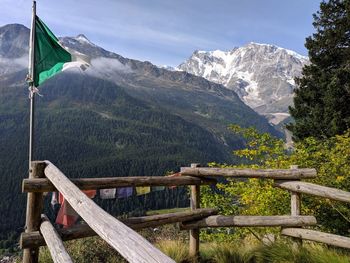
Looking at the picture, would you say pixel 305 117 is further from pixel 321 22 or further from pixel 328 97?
pixel 321 22

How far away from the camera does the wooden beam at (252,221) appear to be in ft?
28.0

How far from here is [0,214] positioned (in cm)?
17000

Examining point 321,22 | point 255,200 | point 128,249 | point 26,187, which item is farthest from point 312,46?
point 128,249

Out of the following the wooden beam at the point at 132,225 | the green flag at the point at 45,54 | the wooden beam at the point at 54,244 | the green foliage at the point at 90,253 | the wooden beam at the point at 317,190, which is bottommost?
the green foliage at the point at 90,253

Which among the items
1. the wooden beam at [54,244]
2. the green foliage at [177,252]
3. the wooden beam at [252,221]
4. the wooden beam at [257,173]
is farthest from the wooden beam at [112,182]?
the green foliage at [177,252]

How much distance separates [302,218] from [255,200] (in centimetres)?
327

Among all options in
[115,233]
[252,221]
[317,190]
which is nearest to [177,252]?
[252,221]

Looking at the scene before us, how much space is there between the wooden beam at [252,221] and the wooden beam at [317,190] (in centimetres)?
64

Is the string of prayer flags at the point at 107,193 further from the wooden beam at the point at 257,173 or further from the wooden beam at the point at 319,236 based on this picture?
the wooden beam at the point at 319,236

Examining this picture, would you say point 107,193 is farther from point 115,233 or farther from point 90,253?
point 115,233

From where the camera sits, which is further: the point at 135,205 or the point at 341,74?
the point at 135,205

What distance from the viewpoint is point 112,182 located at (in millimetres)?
7484

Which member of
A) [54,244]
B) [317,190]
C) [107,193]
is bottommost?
[107,193]

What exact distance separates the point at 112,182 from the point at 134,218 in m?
0.78
